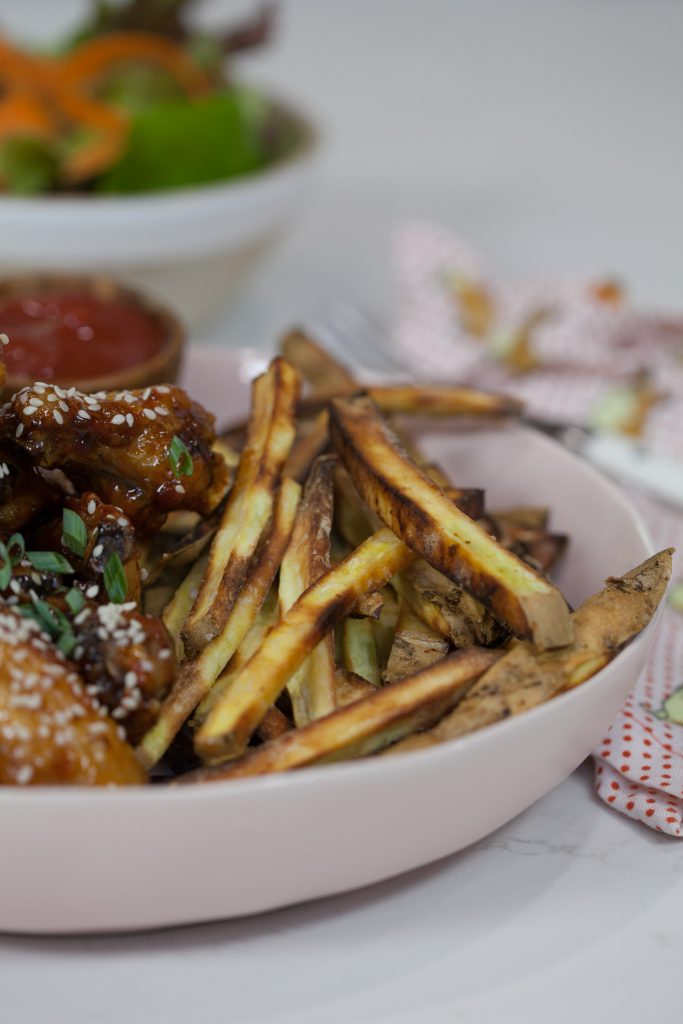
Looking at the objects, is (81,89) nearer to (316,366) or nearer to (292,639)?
(316,366)

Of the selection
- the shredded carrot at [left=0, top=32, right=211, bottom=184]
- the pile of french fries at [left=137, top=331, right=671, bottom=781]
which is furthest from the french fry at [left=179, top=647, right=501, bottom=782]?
the shredded carrot at [left=0, top=32, right=211, bottom=184]

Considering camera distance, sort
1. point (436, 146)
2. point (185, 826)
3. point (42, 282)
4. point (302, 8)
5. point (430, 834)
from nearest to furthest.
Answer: point (185, 826), point (430, 834), point (42, 282), point (436, 146), point (302, 8)

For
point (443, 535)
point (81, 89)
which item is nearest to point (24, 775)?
point (443, 535)

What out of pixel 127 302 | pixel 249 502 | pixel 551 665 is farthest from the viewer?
pixel 127 302

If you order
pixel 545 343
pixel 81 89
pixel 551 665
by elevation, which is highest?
pixel 551 665

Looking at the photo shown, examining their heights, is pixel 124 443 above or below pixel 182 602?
above

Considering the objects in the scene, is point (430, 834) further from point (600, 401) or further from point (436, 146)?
point (436, 146)

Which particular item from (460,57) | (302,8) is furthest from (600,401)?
(302,8)
